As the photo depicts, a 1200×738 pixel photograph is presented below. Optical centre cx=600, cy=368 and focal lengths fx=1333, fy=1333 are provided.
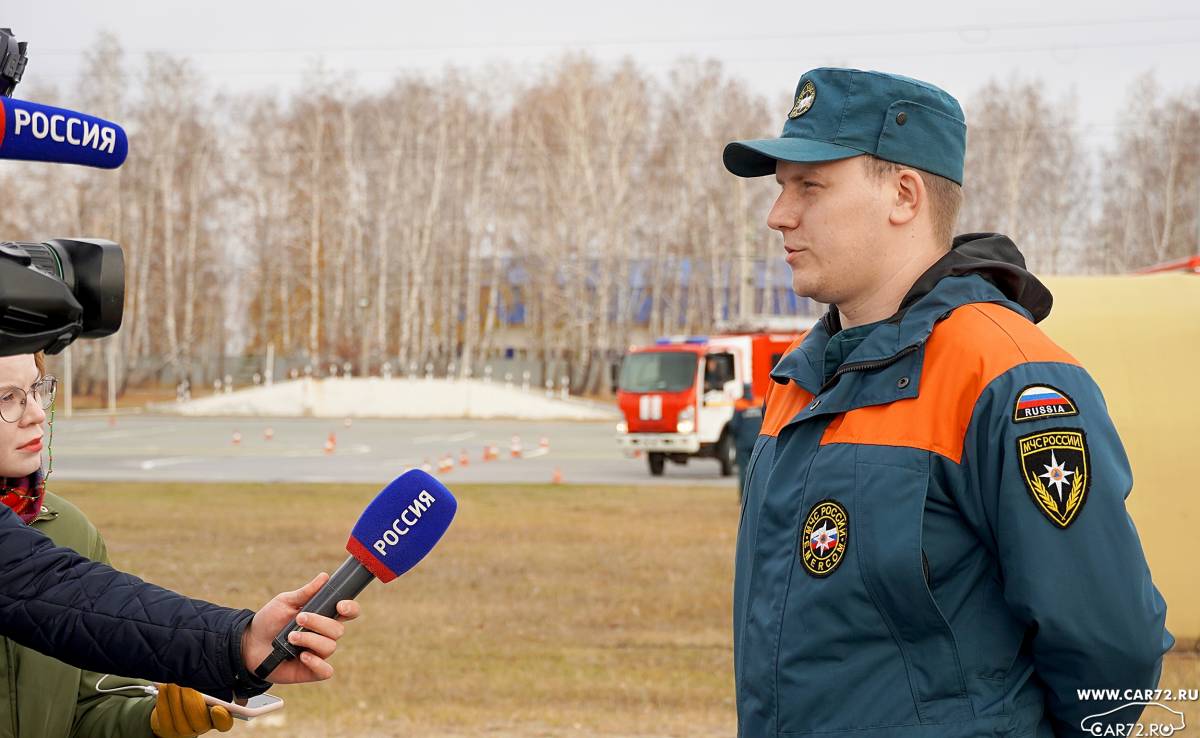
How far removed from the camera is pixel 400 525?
191cm

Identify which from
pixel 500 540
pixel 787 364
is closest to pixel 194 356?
pixel 500 540

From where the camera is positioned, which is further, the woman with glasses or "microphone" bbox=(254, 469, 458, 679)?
the woman with glasses

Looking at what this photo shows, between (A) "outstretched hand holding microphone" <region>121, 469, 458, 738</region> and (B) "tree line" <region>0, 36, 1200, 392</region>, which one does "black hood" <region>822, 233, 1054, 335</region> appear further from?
(B) "tree line" <region>0, 36, 1200, 392</region>

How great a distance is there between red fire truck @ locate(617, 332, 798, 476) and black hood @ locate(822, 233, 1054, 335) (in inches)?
729

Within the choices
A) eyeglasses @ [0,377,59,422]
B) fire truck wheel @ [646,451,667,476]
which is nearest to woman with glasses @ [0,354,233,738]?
eyeglasses @ [0,377,59,422]

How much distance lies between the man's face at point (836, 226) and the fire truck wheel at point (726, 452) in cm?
1894

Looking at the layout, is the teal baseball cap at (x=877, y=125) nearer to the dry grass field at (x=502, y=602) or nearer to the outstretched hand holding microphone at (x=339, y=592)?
the outstretched hand holding microphone at (x=339, y=592)

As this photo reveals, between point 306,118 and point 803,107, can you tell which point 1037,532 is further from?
point 306,118

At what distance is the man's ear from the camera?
248 centimetres

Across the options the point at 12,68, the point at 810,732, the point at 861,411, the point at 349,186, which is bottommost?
the point at 810,732

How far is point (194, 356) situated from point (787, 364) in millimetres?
53976

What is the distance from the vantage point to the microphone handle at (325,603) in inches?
73.4

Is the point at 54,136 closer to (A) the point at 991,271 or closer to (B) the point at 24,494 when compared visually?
(B) the point at 24,494

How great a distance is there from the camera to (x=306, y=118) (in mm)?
49188
